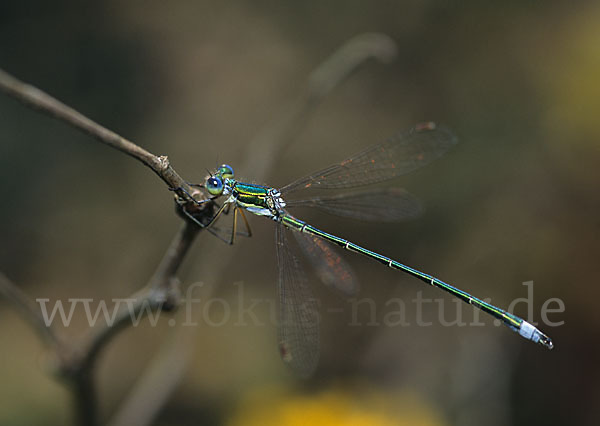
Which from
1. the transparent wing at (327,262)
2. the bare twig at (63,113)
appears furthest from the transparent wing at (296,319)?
the bare twig at (63,113)

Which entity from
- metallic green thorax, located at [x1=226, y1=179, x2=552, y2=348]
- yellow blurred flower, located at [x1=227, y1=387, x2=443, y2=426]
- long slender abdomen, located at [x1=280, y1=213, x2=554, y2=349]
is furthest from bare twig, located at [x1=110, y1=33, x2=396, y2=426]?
yellow blurred flower, located at [x1=227, y1=387, x2=443, y2=426]

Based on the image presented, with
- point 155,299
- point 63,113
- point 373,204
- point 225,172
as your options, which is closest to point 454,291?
point 373,204

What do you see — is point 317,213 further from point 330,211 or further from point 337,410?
point 337,410

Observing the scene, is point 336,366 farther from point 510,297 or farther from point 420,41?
point 420,41

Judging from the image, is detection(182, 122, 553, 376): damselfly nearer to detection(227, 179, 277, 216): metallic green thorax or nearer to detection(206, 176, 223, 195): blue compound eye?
detection(227, 179, 277, 216): metallic green thorax

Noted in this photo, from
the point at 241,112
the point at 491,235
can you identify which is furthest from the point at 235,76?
the point at 491,235

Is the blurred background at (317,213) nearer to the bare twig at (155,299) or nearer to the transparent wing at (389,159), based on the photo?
the transparent wing at (389,159)
